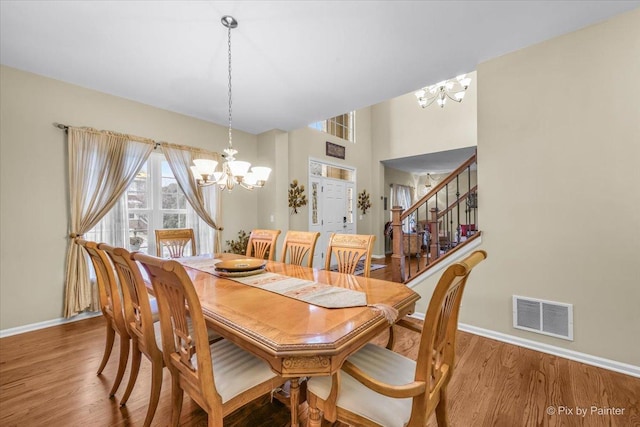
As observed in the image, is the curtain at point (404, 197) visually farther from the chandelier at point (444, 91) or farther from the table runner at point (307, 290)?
the table runner at point (307, 290)

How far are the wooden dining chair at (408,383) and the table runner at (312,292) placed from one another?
23 centimetres

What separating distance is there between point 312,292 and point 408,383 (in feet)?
2.09

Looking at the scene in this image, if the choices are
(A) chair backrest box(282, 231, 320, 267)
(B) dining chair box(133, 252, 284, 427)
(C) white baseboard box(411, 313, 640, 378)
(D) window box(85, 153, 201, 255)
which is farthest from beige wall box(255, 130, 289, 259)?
(B) dining chair box(133, 252, 284, 427)

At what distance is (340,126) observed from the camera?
6082 millimetres

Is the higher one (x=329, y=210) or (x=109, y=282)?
(x=329, y=210)

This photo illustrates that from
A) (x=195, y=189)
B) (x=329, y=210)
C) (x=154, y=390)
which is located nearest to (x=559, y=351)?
(x=154, y=390)

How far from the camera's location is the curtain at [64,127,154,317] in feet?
9.46

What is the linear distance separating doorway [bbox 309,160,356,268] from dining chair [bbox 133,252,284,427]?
405 cm

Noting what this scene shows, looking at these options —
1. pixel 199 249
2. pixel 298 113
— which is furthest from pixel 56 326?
pixel 298 113

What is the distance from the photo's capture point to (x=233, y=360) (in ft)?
4.35

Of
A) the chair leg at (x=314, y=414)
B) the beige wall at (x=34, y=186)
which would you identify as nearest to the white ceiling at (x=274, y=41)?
the beige wall at (x=34, y=186)

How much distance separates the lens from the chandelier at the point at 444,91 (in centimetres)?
422

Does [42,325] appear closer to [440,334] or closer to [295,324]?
[295,324]

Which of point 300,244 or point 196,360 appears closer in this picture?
point 196,360
